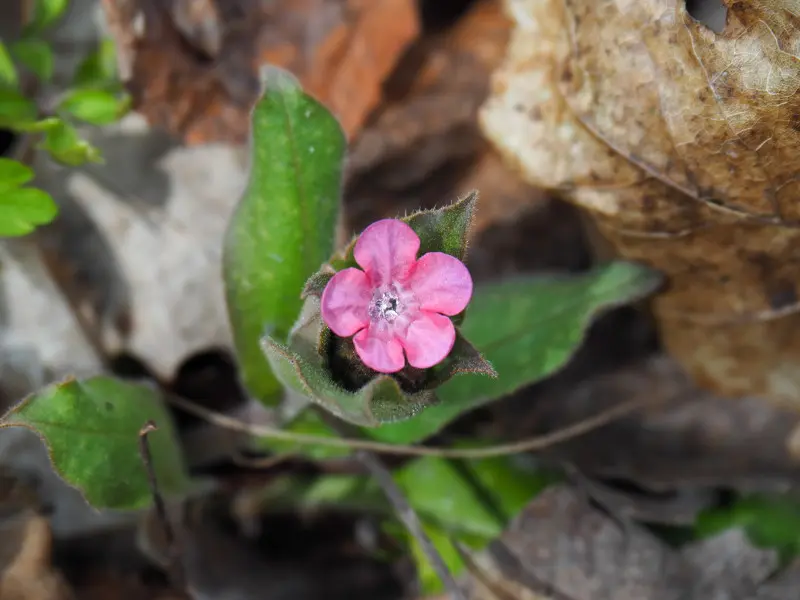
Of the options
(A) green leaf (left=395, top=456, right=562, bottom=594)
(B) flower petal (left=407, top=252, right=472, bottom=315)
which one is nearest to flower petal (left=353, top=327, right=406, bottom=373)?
(B) flower petal (left=407, top=252, right=472, bottom=315)

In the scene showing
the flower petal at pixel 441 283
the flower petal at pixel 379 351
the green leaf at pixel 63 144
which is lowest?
the green leaf at pixel 63 144

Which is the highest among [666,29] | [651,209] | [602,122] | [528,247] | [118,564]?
[666,29]

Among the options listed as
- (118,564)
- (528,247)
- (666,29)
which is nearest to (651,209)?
(666,29)

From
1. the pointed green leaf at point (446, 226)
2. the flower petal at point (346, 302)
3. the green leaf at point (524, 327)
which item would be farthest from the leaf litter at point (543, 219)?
the flower petal at point (346, 302)

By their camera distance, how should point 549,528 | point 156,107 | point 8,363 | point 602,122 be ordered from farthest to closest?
point 156,107, point 8,363, point 549,528, point 602,122

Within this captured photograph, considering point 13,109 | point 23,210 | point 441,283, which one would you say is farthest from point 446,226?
point 13,109

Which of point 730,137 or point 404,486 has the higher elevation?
point 730,137

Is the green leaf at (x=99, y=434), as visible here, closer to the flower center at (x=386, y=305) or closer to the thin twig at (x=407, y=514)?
the thin twig at (x=407, y=514)

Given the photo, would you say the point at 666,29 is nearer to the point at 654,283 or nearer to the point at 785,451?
the point at 654,283
